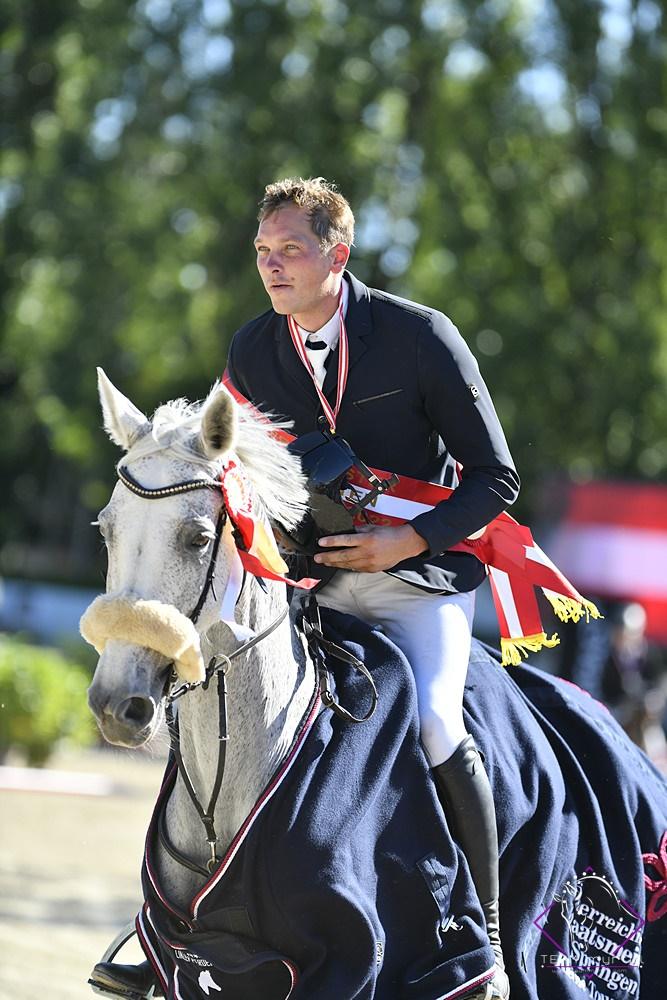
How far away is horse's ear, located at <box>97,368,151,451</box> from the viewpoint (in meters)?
3.44

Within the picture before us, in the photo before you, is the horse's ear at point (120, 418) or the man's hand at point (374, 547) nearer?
the horse's ear at point (120, 418)

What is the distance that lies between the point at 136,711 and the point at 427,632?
1102mm

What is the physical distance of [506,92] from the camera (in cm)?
2133

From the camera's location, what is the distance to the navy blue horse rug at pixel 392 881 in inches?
130

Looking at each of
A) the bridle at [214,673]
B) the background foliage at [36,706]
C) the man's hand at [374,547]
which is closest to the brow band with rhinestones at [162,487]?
the bridle at [214,673]

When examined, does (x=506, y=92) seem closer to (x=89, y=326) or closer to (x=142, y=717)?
(x=89, y=326)

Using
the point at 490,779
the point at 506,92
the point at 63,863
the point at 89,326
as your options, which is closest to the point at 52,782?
the point at 63,863

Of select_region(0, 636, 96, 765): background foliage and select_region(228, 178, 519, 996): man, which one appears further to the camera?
select_region(0, 636, 96, 765): background foliage

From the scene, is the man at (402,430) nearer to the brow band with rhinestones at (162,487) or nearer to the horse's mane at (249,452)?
the horse's mane at (249,452)

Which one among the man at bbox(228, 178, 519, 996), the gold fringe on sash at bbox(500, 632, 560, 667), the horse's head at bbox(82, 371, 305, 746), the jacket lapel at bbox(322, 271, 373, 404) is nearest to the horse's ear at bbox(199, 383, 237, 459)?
the horse's head at bbox(82, 371, 305, 746)

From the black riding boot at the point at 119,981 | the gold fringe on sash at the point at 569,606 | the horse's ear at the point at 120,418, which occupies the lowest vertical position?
the black riding boot at the point at 119,981

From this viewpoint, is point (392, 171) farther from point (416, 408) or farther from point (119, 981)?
point (119, 981)

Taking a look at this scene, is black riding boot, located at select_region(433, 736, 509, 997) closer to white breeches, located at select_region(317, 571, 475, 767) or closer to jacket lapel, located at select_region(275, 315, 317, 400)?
white breeches, located at select_region(317, 571, 475, 767)

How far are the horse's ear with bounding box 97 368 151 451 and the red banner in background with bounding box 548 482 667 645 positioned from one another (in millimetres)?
14430
